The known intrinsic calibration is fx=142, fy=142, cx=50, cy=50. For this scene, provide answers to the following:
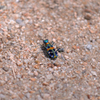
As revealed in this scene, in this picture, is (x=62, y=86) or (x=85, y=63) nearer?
(x=62, y=86)

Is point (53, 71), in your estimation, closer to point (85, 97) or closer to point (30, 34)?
point (85, 97)

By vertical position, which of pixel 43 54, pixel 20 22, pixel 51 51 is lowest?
pixel 43 54

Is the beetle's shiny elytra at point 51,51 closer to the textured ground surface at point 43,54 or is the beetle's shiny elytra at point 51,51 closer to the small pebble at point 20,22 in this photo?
the textured ground surface at point 43,54

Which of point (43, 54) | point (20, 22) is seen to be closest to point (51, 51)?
point (43, 54)

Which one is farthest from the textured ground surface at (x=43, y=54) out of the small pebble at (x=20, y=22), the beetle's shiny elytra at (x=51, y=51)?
the beetle's shiny elytra at (x=51, y=51)

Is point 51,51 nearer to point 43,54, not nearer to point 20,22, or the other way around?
point 43,54

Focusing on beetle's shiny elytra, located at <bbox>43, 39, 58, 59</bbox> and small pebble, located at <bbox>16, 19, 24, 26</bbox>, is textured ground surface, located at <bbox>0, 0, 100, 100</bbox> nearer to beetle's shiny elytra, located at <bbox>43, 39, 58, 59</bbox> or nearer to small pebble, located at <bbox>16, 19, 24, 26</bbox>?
small pebble, located at <bbox>16, 19, 24, 26</bbox>

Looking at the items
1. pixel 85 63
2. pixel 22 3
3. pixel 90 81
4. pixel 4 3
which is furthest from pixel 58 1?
pixel 90 81

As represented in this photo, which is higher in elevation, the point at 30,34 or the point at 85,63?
the point at 30,34

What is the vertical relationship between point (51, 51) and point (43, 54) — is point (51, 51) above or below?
above
